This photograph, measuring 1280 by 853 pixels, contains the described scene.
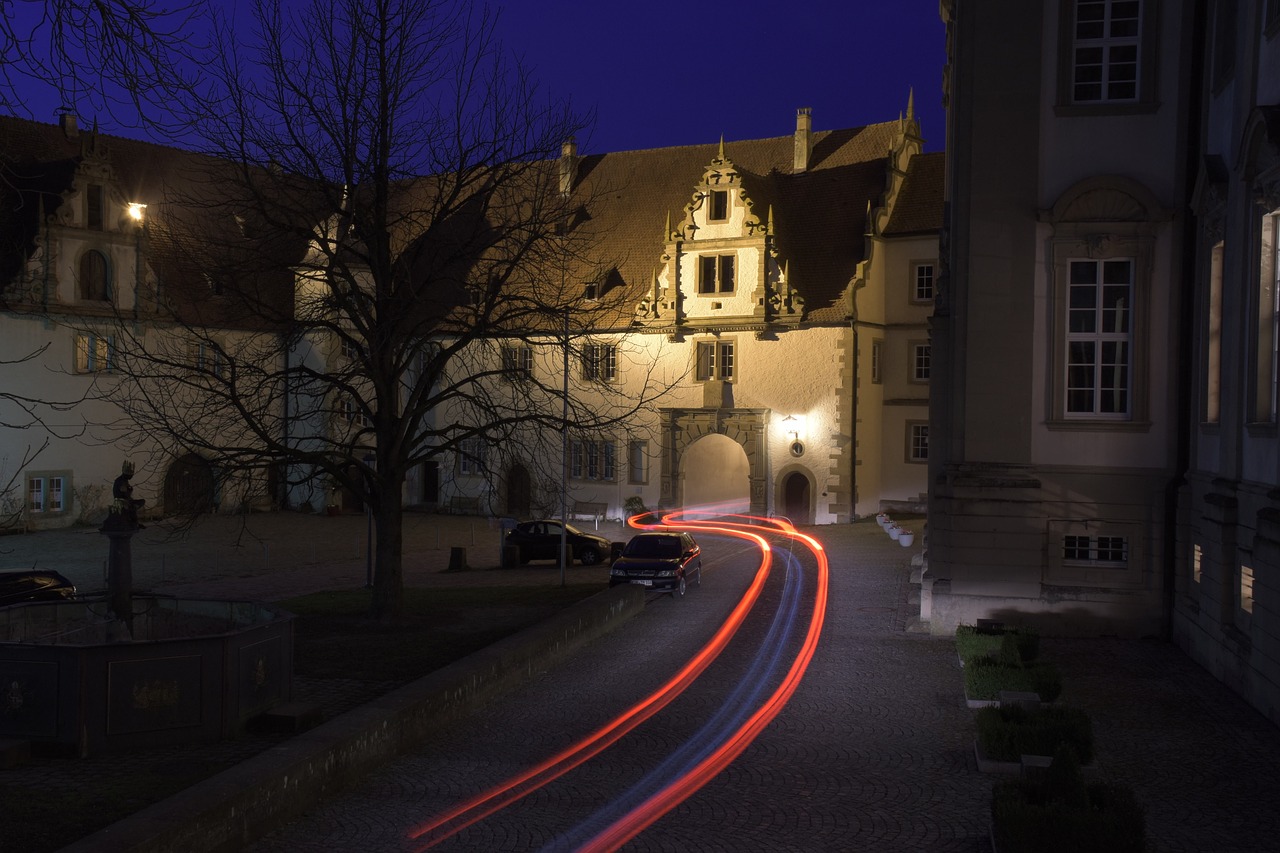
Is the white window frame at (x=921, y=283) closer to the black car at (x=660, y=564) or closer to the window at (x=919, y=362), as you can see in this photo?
the window at (x=919, y=362)

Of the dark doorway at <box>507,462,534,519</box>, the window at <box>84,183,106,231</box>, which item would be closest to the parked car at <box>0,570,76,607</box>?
the window at <box>84,183,106,231</box>

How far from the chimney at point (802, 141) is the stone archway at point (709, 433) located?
11.6 meters

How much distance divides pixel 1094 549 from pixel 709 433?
2469 centimetres

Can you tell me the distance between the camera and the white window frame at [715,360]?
44.3 m

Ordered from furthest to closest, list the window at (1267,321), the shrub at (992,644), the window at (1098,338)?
1. the window at (1098,338)
2. the shrub at (992,644)
3. the window at (1267,321)

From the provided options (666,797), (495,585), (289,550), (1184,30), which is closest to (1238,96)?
(1184,30)

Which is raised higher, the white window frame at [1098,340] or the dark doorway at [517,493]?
the white window frame at [1098,340]

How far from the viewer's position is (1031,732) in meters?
11.9

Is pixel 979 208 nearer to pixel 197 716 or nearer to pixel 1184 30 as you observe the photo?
pixel 1184 30

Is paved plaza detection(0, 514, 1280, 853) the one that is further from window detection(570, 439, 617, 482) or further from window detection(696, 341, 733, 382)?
window detection(570, 439, 617, 482)

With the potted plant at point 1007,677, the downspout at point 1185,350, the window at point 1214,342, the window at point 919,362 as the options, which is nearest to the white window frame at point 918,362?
the window at point 919,362

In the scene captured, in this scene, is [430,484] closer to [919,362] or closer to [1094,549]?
[919,362]

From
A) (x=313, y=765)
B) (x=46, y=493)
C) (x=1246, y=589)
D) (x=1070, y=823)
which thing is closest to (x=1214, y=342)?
(x=1246, y=589)

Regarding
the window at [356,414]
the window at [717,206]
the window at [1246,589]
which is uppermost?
the window at [717,206]
